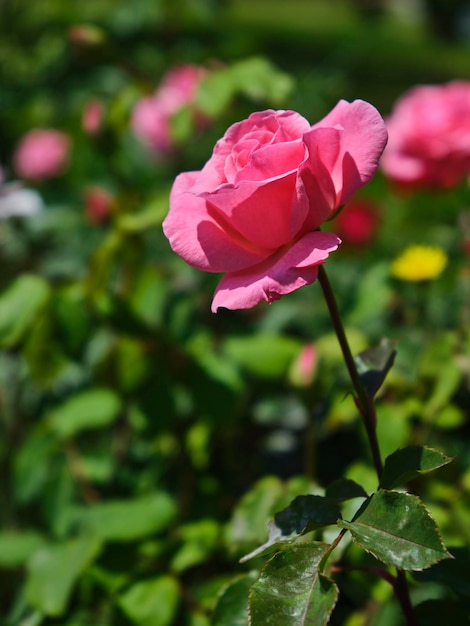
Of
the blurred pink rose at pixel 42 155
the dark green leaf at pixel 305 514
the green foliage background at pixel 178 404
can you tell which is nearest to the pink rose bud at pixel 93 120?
the green foliage background at pixel 178 404

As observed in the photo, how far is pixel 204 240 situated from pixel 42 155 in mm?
1788

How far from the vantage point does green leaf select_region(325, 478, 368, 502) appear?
0.69 m

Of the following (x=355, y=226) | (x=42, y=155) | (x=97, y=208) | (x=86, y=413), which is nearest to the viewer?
(x=86, y=413)

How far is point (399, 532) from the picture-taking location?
59 cm

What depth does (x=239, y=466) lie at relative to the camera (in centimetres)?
150

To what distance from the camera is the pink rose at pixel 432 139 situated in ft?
4.83

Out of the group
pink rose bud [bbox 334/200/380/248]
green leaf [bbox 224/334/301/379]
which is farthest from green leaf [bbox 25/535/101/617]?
pink rose bud [bbox 334/200/380/248]

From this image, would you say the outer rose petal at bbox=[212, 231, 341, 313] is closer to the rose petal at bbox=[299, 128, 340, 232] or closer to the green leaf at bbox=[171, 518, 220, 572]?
the rose petal at bbox=[299, 128, 340, 232]

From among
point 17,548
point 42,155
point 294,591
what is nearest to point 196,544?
point 17,548

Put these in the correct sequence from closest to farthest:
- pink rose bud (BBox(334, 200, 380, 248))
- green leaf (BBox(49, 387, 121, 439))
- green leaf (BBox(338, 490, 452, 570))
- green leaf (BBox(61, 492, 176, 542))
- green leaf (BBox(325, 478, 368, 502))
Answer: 1. green leaf (BBox(338, 490, 452, 570))
2. green leaf (BBox(325, 478, 368, 502))
3. green leaf (BBox(61, 492, 176, 542))
4. green leaf (BBox(49, 387, 121, 439))
5. pink rose bud (BBox(334, 200, 380, 248))

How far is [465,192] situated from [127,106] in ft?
2.01

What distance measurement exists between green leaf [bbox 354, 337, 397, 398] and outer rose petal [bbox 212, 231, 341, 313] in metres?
0.16

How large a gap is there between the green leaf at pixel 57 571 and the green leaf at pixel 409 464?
436 millimetres

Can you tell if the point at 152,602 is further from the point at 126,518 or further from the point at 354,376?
the point at 354,376
